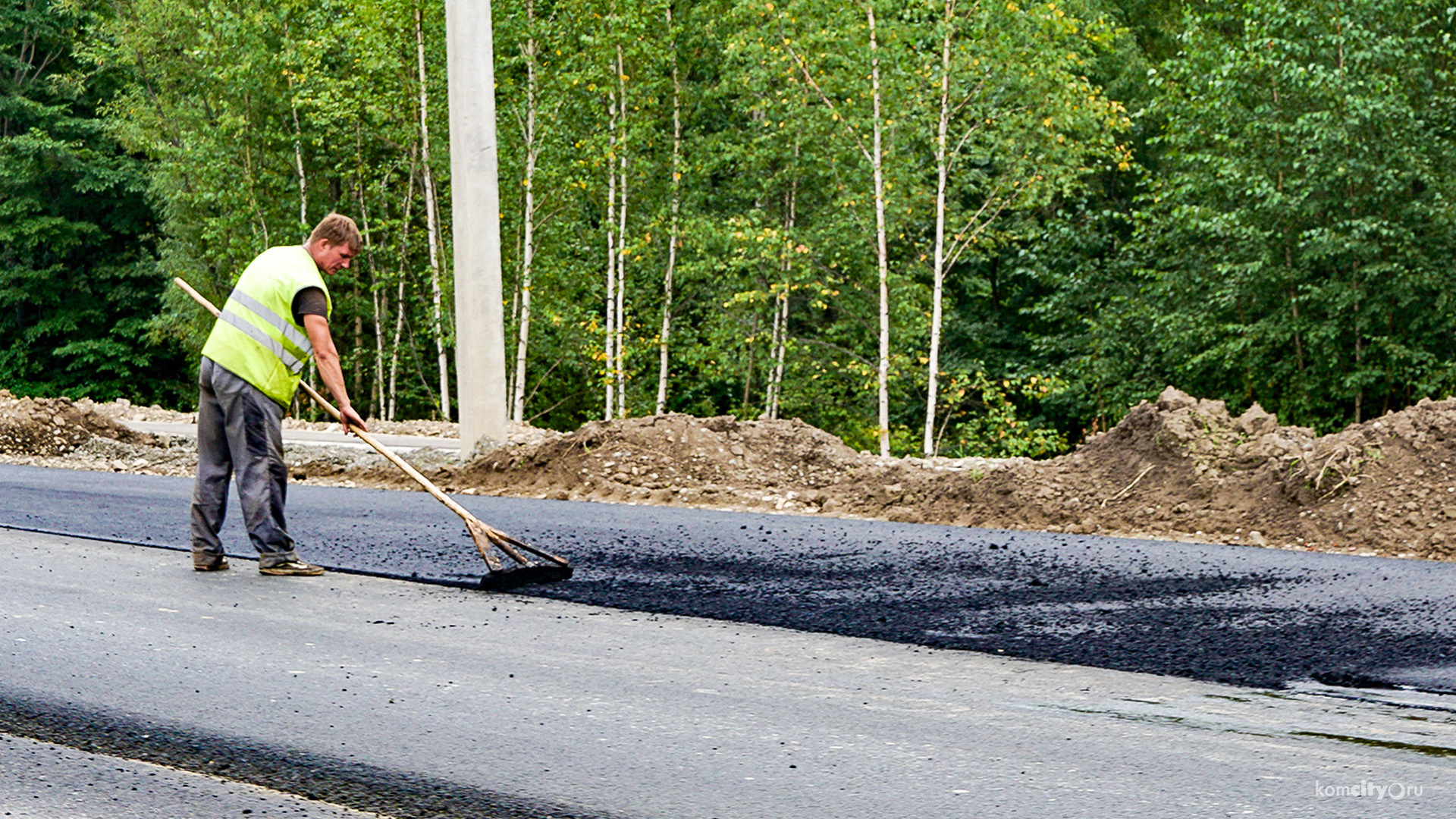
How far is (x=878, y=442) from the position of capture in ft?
67.9

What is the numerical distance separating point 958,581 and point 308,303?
11.0 feet

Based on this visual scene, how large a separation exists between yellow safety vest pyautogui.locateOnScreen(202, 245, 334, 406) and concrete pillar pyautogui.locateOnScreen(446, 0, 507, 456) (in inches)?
193

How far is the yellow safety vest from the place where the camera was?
22.0 ft

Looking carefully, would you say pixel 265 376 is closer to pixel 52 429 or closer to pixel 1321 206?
pixel 52 429

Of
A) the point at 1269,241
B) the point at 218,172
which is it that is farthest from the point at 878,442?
the point at 218,172

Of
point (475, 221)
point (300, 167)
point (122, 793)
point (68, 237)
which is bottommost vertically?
point (122, 793)

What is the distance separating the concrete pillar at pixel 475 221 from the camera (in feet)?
38.3

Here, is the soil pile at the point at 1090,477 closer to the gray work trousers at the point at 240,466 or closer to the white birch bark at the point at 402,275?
the gray work trousers at the point at 240,466

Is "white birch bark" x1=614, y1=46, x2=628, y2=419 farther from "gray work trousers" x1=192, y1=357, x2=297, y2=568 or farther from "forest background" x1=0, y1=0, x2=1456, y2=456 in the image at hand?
"gray work trousers" x1=192, y1=357, x2=297, y2=568

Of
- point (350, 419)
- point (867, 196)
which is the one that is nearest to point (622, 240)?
point (867, 196)

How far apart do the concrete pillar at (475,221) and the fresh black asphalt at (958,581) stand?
2304 millimetres

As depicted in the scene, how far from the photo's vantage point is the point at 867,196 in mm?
20031

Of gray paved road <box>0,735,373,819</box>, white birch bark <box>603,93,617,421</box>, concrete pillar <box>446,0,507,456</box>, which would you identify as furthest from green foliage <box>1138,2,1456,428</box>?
gray paved road <box>0,735,373,819</box>

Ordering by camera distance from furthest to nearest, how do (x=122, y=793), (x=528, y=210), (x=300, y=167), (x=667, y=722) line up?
(x=300, y=167) < (x=528, y=210) < (x=667, y=722) < (x=122, y=793)
